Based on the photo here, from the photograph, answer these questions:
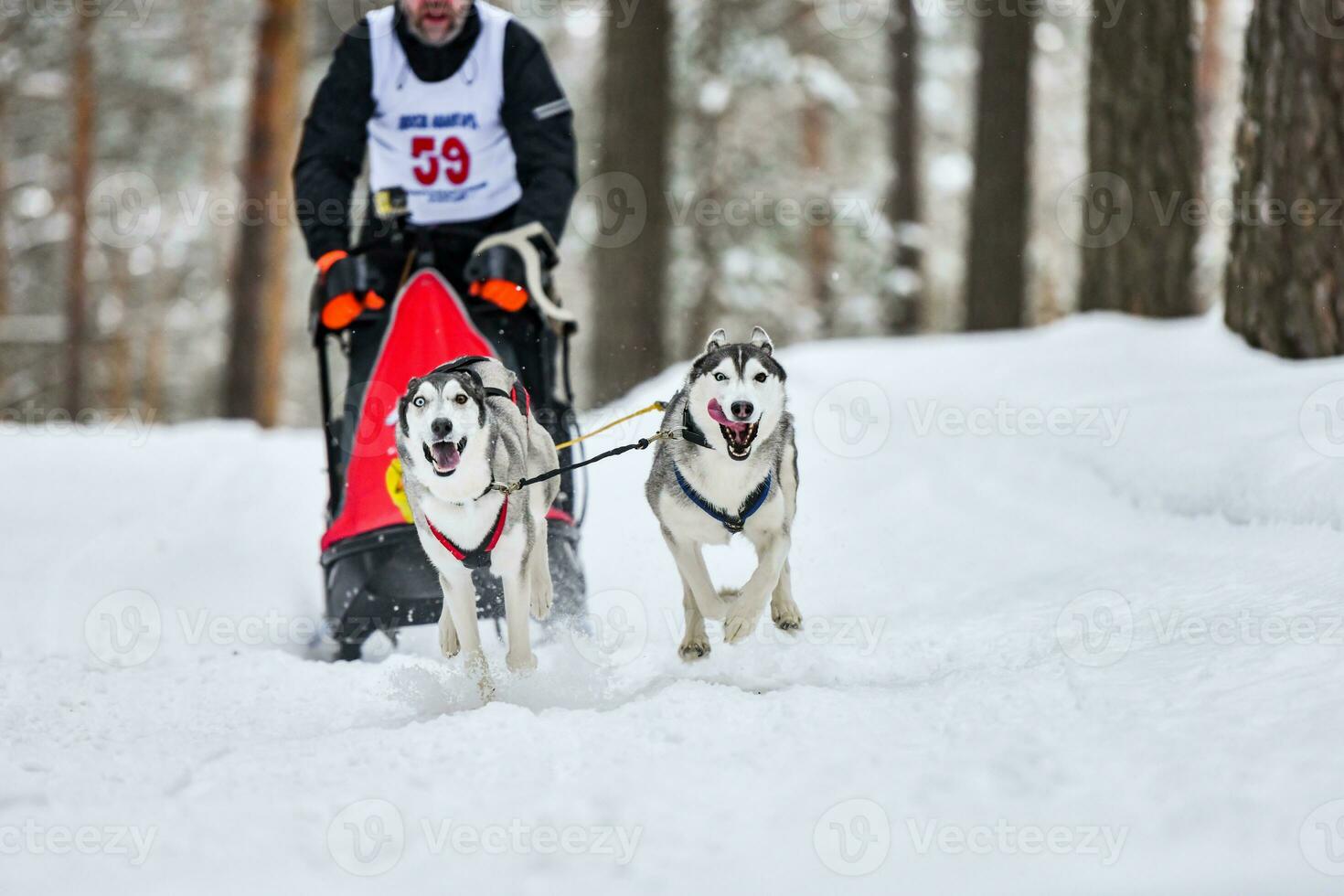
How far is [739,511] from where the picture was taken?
347cm

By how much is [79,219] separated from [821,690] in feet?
61.3

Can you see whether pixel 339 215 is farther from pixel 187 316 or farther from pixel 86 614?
pixel 187 316

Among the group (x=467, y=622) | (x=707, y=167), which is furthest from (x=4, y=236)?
(x=467, y=622)

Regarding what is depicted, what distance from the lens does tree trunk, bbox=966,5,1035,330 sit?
36.4 ft

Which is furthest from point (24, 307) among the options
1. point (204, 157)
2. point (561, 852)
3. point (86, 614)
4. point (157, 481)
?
point (561, 852)

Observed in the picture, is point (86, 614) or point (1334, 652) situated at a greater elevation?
point (1334, 652)

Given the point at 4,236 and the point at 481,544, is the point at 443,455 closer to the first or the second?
the point at 481,544

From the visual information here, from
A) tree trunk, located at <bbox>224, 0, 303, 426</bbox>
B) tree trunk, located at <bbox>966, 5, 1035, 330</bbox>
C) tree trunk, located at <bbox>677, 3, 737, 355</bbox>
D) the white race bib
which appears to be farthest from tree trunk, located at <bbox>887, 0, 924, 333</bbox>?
the white race bib

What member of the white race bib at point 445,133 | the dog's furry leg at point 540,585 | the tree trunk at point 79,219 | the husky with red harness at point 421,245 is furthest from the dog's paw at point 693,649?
the tree trunk at point 79,219

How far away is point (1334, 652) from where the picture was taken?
9.44 ft

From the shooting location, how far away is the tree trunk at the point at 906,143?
1605 centimetres

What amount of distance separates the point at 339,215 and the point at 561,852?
298cm

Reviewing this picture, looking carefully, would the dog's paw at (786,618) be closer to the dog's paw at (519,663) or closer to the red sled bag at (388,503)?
the dog's paw at (519,663)

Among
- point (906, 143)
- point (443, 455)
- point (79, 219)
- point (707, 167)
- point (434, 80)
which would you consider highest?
point (906, 143)
